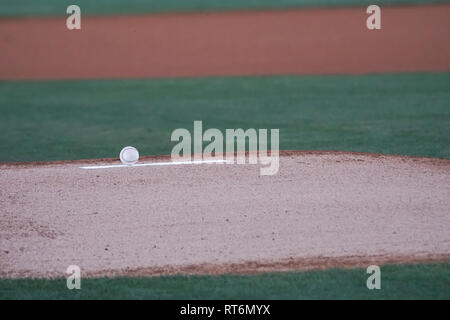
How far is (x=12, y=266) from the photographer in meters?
5.94

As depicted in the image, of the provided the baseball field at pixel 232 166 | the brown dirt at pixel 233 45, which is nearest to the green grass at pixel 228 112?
the baseball field at pixel 232 166

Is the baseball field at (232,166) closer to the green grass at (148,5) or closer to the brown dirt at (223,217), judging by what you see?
the brown dirt at (223,217)

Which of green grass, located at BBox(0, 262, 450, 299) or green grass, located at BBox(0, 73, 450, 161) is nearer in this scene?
green grass, located at BBox(0, 262, 450, 299)

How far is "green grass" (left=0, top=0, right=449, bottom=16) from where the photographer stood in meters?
25.1

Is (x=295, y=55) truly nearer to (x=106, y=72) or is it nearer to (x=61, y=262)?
(x=106, y=72)

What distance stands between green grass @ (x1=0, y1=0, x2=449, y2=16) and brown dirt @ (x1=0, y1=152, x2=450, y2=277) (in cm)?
1757

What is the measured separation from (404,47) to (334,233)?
1398 cm

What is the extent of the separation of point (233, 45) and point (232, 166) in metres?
12.8

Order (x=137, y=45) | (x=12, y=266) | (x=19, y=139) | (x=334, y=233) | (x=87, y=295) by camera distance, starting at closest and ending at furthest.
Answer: (x=87, y=295) < (x=12, y=266) < (x=334, y=233) < (x=19, y=139) < (x=137, y=45)

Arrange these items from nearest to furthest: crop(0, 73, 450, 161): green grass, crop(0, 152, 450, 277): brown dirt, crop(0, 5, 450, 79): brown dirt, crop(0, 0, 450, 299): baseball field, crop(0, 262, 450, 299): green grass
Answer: crop(0, 262, 450, 299): green grass < crop(0, 0, 450, 299): baseball field < crop(0, 152, 450, 277): brown dirt < crop(0, 73, 450, 161): green grass < crop(0, 5, 450, 79): brown dirt

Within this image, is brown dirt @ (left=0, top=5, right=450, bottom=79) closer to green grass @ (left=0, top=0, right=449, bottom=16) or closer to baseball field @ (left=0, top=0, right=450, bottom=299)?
baseball field @ (left=0, top=0, right=450, bottom=299)

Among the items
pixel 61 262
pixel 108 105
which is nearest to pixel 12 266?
pixel 61 262

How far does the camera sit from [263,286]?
5.41 metres

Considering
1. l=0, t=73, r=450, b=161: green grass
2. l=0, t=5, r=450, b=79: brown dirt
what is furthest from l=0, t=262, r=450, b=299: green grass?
Result: l=0, t=5, r=450, b=79: brown dirt
